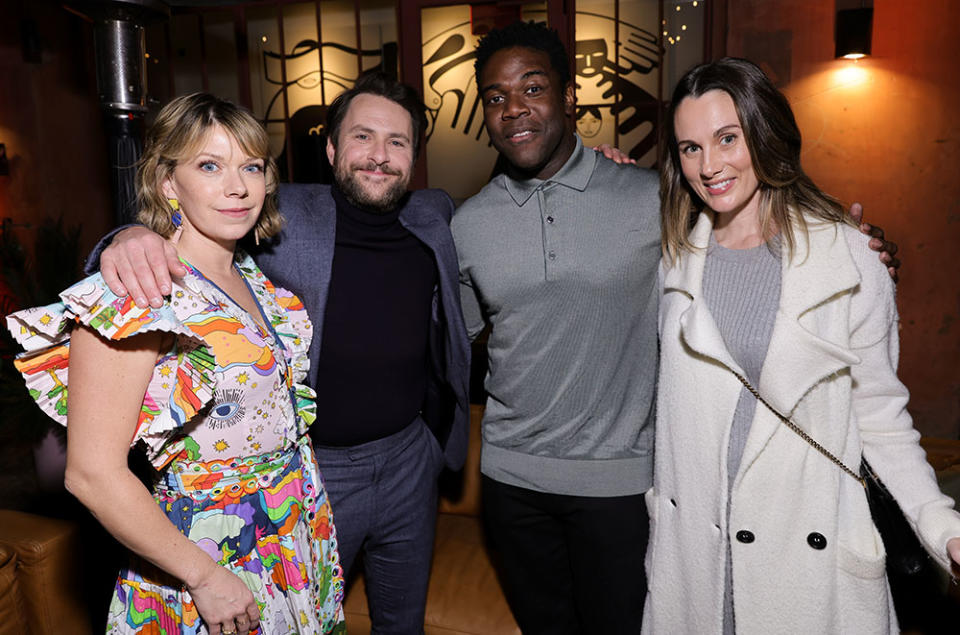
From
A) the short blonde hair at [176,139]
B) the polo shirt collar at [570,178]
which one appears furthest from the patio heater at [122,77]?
the polo shirt collar at [570,178]

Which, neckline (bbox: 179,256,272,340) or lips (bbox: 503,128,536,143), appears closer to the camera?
neckline (bbox: 179,256,272,340)

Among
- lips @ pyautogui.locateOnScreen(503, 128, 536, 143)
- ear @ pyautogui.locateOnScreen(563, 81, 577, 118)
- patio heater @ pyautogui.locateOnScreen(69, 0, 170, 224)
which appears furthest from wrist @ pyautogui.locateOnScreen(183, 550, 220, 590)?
ear @ pyautogui.locateOnScreen(563, 81, 577, 118)

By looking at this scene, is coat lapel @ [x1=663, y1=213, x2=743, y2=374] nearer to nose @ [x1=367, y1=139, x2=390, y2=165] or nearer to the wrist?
nose @ [x1=367, y1=139, x2=390, y2=165]

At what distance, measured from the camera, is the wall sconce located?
11.1 feet

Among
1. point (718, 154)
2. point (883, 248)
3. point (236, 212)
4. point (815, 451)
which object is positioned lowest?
point (815, 451)

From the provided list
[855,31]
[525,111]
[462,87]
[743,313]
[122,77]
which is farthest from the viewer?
[462,87]

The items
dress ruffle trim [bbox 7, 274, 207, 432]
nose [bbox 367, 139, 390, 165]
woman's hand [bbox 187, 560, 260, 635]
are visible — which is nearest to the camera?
dress ruffle trim [bbox 7, 274, 207, 432]

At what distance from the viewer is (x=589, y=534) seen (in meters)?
1.80

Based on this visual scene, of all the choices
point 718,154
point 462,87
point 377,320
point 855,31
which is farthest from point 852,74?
point 377,320

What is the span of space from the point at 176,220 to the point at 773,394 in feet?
4.19

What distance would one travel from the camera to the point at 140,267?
1.19 m

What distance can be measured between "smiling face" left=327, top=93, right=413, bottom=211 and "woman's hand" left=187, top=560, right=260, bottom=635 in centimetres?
102

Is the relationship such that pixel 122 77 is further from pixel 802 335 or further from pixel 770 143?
pixel 802 335

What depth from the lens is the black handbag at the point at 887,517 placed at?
1.36m
